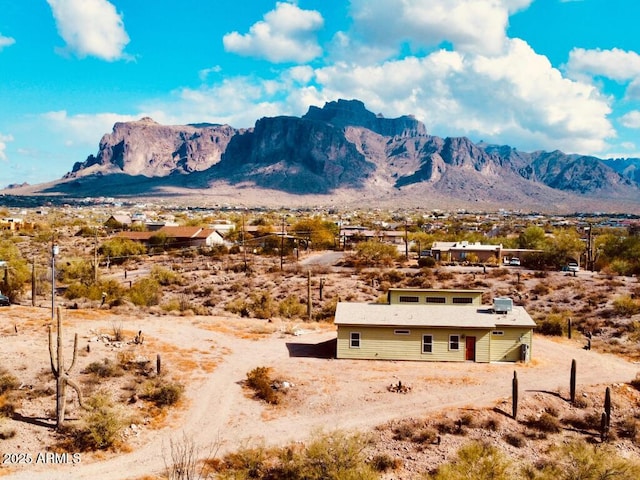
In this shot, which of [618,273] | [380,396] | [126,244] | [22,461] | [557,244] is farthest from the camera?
[126,244]

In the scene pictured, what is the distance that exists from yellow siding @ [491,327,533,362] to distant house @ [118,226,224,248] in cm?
5574

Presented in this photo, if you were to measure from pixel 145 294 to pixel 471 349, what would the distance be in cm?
2728

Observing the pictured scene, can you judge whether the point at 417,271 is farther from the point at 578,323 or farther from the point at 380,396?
the point at 380,396

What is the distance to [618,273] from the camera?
56.5 metres

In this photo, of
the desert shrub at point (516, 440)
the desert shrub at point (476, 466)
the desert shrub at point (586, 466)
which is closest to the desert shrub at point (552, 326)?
the desert shrub at point (516, 440)

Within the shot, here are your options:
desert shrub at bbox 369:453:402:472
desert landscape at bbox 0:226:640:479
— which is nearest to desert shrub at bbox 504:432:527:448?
desert landscape at bbox 0:226:640:479

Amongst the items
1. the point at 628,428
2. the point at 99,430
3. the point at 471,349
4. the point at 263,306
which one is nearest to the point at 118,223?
the point at 263,306

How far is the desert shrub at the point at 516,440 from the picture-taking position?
1958cm

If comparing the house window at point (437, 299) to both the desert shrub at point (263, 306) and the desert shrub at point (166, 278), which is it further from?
the desert shrub at point (166, 278)

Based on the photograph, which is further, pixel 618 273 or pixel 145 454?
pixel 618 273

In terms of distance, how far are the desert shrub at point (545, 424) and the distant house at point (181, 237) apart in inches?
2443

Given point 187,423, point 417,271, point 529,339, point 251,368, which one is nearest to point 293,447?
point 187,423

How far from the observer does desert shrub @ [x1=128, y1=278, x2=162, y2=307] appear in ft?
140

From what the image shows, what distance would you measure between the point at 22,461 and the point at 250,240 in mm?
65143
